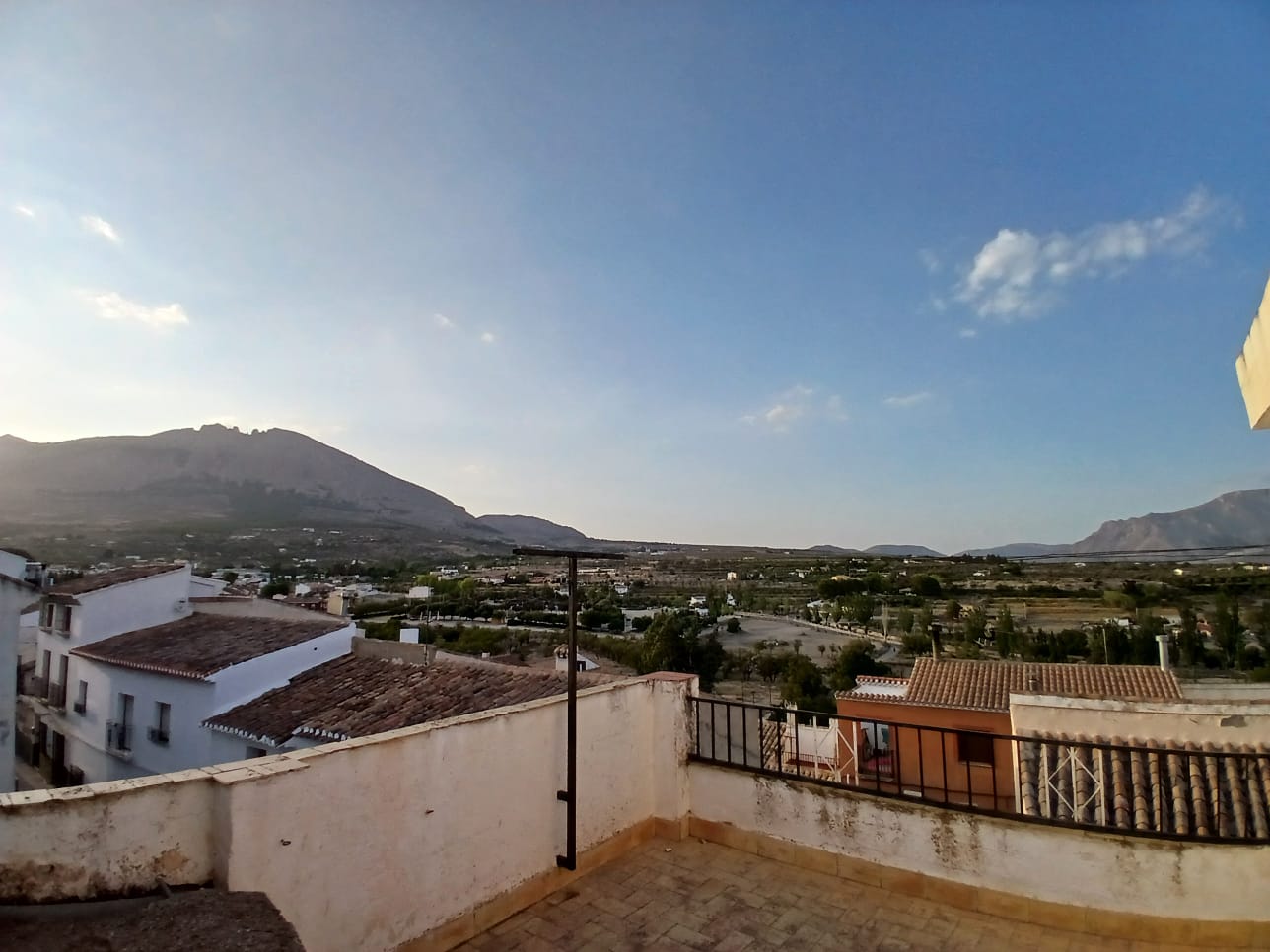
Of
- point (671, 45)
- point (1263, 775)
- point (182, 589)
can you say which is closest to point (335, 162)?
point (671, 45)

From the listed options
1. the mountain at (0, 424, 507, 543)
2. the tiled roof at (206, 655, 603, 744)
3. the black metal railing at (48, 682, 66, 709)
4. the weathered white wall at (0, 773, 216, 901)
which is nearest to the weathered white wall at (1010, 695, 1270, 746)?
the weathered white wall at (0, 773, 216, 901)

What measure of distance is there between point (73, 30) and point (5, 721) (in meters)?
11.3

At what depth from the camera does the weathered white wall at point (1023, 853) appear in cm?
303

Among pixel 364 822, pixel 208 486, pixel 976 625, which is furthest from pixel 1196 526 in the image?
pixel 208 486

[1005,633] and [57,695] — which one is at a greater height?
[57,695]

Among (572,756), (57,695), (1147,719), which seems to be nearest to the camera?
(572,756)

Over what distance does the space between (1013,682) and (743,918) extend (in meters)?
14.0

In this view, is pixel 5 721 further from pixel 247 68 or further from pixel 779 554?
pixel 779 554

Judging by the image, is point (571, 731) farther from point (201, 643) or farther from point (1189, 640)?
point (1189, 640)

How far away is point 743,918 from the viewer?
130 inches

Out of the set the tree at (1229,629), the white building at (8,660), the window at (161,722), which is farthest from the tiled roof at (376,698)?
the tree at (1229,629)

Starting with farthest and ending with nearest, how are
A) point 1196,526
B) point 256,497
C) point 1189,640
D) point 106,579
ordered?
point 256,497, point 1189,640, point 1196,526, point 106,579

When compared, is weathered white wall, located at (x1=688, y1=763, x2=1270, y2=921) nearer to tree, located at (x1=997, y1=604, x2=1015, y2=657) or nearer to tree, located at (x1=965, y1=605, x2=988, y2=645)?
tree, located at (x1=997, y1=604, x2=1015, y2=657)

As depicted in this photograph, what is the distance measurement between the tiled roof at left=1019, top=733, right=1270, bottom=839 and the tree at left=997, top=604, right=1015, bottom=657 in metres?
29.1
